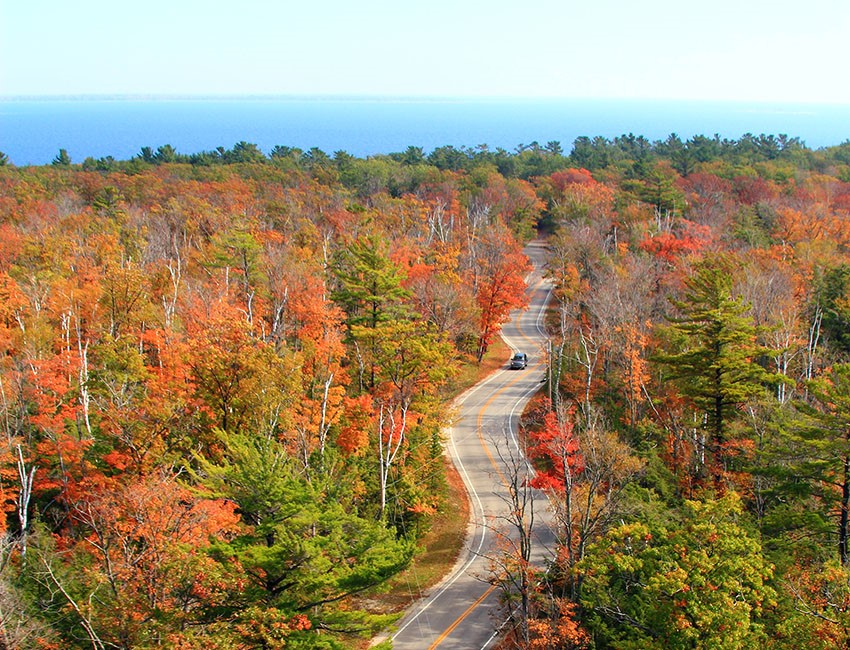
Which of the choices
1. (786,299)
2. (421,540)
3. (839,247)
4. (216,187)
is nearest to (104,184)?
(216,187)

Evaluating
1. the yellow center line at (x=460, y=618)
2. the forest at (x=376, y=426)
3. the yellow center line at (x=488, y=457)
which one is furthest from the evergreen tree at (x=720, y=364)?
the yellow center line at (x=460, y=618)

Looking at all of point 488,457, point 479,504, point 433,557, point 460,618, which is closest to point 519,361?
point 488,457

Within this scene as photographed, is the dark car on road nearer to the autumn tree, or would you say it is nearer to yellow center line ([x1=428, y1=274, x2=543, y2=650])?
yellow center line ([x1=428, y1=274, x2=543, y2=650])

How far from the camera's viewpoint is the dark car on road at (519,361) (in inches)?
1807

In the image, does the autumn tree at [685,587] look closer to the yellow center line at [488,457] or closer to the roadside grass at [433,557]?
the yellow center line at [488,457]

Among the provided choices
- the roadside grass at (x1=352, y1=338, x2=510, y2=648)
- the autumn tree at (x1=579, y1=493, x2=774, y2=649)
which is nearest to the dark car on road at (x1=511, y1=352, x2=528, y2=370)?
the roadside grass at (x1=352, y1=338, x2=510, y2=648)

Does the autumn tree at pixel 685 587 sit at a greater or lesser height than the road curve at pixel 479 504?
greater

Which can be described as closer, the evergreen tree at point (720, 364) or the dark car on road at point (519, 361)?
the evergreen tree at point (720, 364)

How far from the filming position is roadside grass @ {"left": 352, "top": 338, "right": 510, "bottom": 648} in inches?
924

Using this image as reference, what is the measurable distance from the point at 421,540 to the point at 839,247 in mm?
45944

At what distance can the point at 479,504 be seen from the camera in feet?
98.0

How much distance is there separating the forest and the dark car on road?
2264mm

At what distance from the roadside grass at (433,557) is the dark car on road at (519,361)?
45.5 feet

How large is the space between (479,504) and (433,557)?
4.14m
